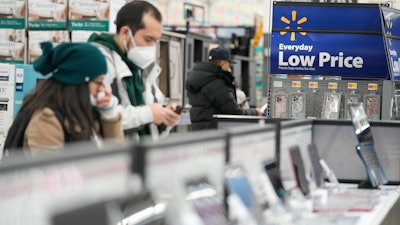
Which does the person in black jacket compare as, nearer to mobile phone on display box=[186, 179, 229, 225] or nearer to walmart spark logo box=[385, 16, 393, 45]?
walmart spark logo box=[385, 16, 393, 45]

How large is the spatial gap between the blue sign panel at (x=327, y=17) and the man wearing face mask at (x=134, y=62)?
9.45ft

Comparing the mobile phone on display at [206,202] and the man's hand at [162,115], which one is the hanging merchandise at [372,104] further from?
the mobile phone on display at [206,202]

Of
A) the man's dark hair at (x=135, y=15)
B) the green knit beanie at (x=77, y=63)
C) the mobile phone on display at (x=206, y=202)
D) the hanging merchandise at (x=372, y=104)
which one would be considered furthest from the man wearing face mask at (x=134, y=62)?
the hanging merchandise at (x=372, y=104)

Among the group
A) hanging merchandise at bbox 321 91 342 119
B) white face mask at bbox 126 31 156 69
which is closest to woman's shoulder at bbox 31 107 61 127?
white face mask at bbox 126 31 156 69

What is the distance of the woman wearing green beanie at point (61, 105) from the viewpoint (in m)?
3.11

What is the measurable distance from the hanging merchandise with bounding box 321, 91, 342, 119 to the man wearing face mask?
270 centimetres

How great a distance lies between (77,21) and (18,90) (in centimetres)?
115

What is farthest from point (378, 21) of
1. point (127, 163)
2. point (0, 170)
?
point (0, 170)

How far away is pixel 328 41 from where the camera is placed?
6777mm

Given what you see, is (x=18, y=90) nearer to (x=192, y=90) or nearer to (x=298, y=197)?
(x=192, y=90)

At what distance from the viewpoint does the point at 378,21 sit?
665 cm

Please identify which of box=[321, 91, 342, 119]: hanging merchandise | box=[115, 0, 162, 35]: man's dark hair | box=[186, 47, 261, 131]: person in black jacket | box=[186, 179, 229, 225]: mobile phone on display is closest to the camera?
box=[186, 179, 229, 225]: mobile phone on display

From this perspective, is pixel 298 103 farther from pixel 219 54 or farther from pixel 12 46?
pixel 12 46

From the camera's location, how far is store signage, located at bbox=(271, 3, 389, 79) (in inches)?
262
